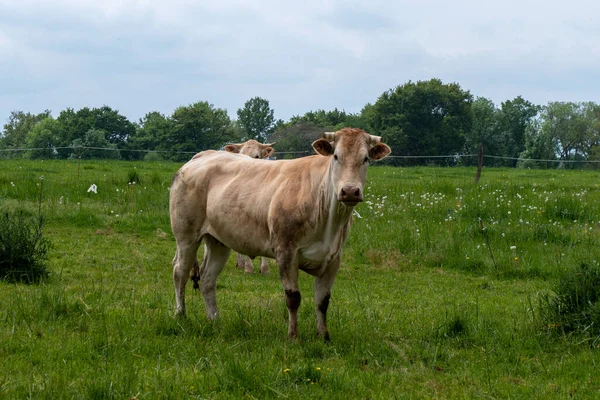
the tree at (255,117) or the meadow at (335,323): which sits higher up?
the tree at (255,117)

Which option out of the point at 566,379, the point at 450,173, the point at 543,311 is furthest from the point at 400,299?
the point at 450,173

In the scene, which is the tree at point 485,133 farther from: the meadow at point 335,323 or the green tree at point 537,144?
the meadow at point 335,323

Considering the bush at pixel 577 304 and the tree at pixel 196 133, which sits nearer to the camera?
the bush at pixel 577 304

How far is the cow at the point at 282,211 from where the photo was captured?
266 inches

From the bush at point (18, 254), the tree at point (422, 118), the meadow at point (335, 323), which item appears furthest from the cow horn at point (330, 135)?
the tree at point (422, 118)

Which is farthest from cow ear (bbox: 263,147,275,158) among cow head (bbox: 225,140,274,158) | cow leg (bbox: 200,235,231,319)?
cow leg (bbox: 200,235,231,319)

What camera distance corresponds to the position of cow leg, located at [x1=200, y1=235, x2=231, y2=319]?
780 centimetres

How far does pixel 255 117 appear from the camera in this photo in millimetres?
93625

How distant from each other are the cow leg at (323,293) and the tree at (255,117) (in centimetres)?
8624

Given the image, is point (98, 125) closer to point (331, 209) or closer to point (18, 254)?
point (18, 254)

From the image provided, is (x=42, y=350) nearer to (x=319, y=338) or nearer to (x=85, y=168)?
(x=319, y=338)

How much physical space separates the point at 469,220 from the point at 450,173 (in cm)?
1636

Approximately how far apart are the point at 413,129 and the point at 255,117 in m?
41.3

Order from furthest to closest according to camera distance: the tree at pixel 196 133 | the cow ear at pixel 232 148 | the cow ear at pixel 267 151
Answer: the tree at pixel 196 133 < the cow ear at pixel 267 151 < the cow ear at pixel 232 148
